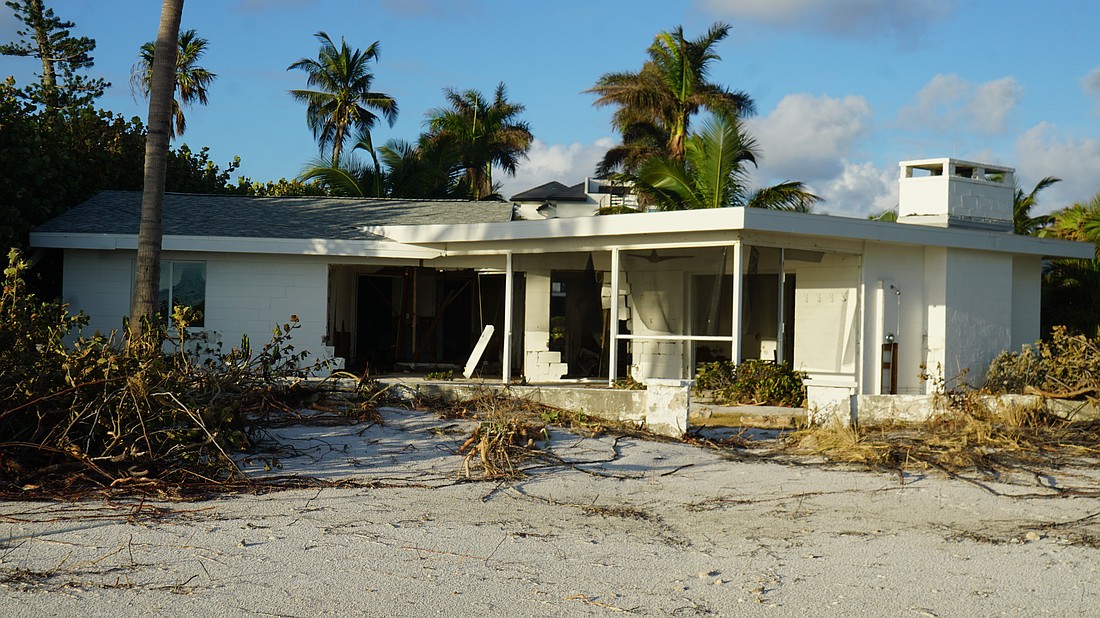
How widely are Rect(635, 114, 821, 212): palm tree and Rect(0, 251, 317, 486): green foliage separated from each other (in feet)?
41.3

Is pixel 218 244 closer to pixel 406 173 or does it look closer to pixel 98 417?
pixel 98 417

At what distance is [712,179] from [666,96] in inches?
557

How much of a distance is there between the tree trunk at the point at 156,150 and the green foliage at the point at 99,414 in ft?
10.0

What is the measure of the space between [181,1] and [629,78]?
931 inches

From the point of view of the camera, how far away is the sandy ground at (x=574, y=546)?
216 inches

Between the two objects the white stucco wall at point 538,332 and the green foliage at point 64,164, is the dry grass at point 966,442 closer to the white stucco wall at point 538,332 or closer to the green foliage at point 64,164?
the white stucco wall at point 538,332

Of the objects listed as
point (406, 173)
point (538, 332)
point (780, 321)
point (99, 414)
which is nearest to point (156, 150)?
point (99, 414)

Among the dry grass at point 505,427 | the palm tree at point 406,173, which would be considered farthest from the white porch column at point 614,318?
the palm tree at point 406,173

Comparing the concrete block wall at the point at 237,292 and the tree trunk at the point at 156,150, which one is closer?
the tree trunk at the point at 156,150

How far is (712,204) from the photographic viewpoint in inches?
783

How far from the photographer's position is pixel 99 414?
320 inches


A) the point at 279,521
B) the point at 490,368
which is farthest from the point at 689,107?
the point at 279,521

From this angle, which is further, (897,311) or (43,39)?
(43,39)

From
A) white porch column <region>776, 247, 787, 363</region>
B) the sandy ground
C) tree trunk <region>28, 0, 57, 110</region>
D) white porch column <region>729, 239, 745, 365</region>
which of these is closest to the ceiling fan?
white porch column <region>729, 239, 745, 365</region>
